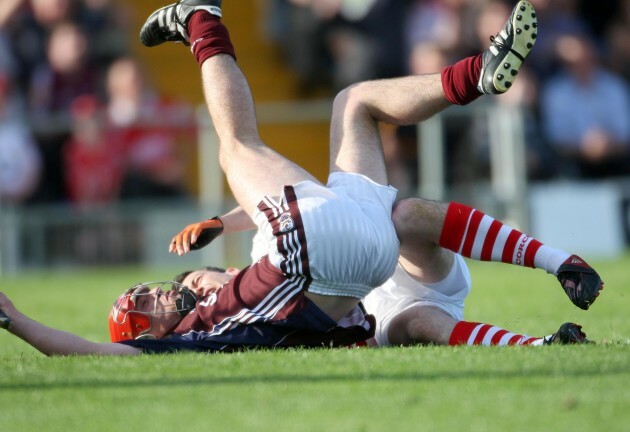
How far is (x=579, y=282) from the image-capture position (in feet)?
18.6

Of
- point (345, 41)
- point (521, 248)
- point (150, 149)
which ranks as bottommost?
point (521, 248)

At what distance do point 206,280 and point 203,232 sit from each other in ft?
1.13

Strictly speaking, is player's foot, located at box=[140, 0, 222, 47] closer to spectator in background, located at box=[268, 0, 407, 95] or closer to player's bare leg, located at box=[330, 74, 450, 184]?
player's bare leg, located at box=[330, 74, 450, 184]

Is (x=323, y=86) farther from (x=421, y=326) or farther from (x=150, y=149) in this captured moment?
(x=421, y=326)

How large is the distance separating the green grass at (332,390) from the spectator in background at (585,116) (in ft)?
27.0

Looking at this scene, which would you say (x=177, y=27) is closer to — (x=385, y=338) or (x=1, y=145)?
(x=385, y=338)

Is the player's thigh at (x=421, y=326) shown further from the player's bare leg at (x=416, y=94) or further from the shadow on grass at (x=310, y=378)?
the shadow on grass at (x=310, y=378)

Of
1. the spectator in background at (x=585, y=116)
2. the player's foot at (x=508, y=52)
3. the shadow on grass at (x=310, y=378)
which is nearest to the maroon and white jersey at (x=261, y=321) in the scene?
the shadow on grass at (x=310, y=378)

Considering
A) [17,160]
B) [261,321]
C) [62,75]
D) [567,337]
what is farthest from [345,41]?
[567,337]

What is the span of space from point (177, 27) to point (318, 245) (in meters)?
1.82

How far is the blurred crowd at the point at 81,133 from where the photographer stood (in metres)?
14.0

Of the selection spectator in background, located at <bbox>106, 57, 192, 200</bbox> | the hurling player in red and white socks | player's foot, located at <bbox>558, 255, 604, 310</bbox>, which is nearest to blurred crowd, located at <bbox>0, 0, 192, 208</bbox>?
spectator in background, located at <bbox>106, 57, 192, 200</bbox>

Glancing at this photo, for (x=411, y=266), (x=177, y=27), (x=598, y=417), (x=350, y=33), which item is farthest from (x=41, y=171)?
(x=598, y=417)

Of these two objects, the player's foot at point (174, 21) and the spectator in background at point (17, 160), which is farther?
the spectator in background at point (17, 160)
